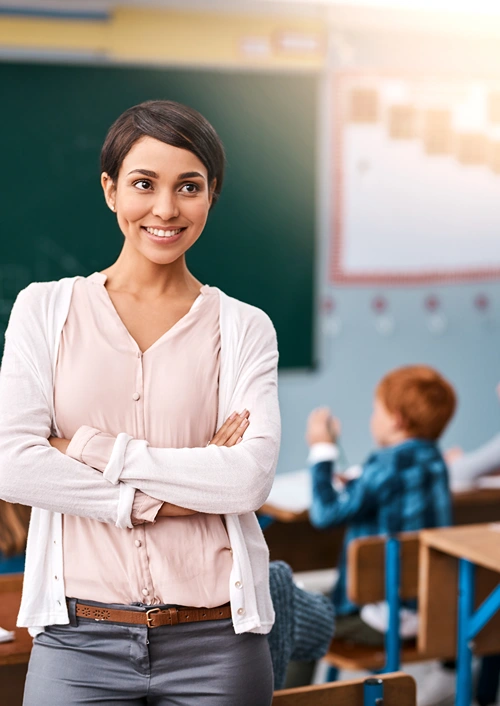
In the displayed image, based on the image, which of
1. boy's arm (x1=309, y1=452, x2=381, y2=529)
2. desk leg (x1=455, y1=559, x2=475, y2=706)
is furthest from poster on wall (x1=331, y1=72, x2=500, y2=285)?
desk leg (x1=455, y1=559, x2=475, y2=706)

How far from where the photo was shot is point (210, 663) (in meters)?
1.34

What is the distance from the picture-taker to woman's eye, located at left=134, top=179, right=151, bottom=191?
53.4 inches

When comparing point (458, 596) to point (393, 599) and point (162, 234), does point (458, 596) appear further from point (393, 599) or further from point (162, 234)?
point (162, 234)

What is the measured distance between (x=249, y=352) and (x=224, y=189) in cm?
303

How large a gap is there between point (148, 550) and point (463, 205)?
3.94 metres

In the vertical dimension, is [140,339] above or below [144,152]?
below

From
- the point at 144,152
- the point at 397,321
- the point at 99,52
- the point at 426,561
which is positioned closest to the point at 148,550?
the point at 144,152

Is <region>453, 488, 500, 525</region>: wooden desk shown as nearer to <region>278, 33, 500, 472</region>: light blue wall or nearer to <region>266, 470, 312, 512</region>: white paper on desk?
<region>266, 470, 312, 512</region>: white paper on desk

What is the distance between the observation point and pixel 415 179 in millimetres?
4828

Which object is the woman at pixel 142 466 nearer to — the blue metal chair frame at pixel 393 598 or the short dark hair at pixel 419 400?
the blue metal chair frame at pixel 393 598

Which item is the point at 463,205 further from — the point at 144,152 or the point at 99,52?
the point at 144,152

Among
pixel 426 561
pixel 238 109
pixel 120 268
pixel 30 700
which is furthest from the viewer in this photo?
pixel 238 109

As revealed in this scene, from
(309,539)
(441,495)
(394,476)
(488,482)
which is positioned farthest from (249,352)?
(488,482)

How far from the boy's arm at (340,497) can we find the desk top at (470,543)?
36 centimetres
